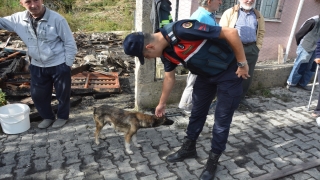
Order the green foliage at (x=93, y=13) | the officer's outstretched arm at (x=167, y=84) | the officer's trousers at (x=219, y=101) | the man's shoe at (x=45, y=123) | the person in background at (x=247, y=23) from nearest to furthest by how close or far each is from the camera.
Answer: the officer's trousers at (x=219, y=101) → the officer's outstretched arm at (x=167, y=84) → the man's shoe at (x=45, y=123) → the person in background at (x=247, y=23) → the green foliage at (x=93, y=13)

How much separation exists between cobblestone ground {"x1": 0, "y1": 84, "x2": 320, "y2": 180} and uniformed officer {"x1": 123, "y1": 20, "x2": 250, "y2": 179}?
0.57 m

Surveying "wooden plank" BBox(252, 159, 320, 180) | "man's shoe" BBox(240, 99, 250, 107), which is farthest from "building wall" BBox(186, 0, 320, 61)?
"wooden plank" BBox(252, 159, 320, 180)

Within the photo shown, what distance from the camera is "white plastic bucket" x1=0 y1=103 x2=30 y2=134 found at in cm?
374

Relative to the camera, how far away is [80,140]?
12.3 feet

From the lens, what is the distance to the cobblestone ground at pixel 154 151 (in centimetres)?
312

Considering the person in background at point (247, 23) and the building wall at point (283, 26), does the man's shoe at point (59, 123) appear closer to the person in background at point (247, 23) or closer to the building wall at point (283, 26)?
the person in background at point (247, 23)

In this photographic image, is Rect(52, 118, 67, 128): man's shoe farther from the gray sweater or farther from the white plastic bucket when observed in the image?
the gray sweater

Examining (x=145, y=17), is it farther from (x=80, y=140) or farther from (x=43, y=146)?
(x=43, y=146)

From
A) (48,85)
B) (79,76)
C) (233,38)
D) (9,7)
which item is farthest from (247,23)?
(9,7)

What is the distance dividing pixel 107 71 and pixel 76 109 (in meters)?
2.06

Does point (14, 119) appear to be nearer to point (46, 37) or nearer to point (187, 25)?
point (46, 37)

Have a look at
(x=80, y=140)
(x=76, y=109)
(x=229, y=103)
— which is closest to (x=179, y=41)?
(x=229, y=103)

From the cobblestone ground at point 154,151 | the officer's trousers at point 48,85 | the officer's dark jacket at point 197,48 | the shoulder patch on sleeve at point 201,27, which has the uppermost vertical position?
the shoulder patch on sleeve at point 201,27

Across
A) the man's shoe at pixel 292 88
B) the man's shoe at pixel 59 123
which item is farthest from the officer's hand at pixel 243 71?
the man's shoe at pixel 292 88
